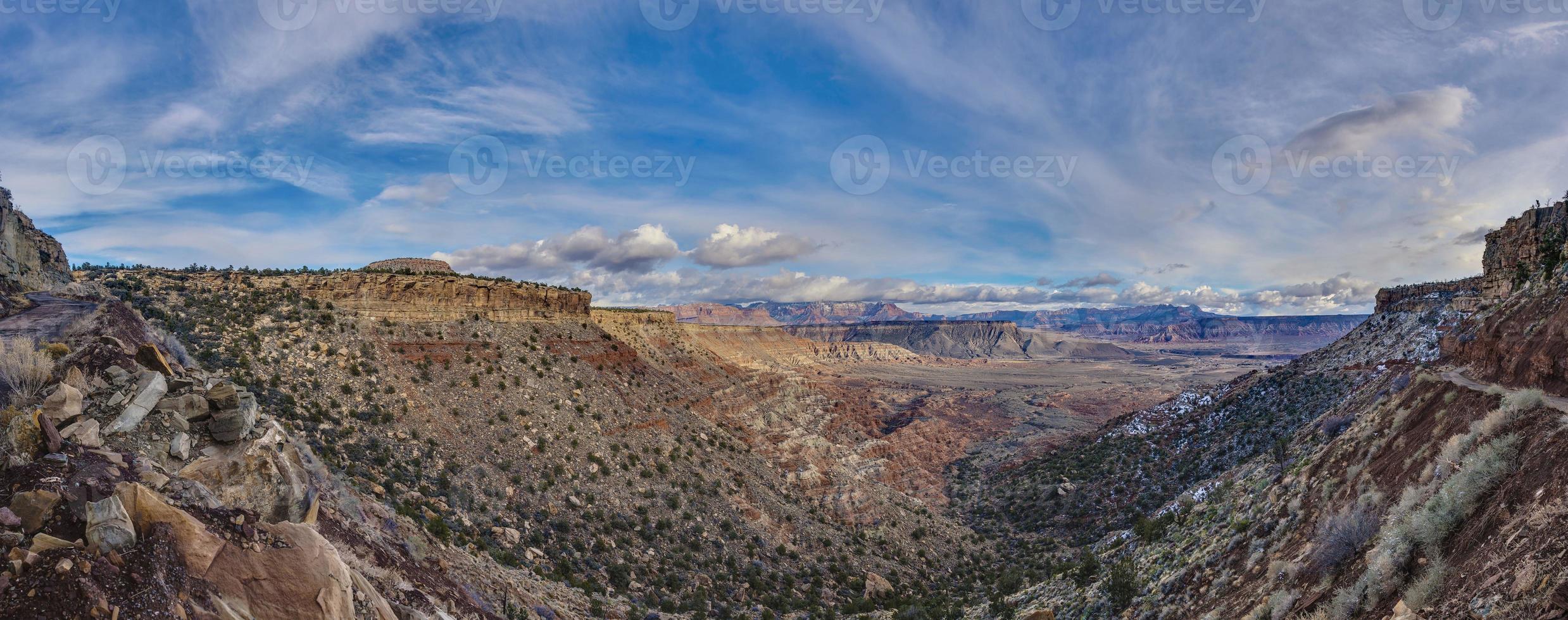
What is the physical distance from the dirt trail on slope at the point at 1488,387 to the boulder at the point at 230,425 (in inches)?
787

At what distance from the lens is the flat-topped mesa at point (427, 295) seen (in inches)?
1064

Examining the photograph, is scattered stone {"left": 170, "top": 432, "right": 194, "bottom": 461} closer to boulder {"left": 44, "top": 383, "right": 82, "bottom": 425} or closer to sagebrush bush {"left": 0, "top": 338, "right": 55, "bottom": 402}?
boulder {"left": 44, "top": 383, "right": 82, "bottom": 425}

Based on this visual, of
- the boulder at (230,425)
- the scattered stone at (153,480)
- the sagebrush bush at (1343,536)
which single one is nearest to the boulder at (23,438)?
the scattered stone at (153,480)

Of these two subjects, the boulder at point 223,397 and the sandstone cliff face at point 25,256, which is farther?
the sandstone cliff face at point 25,256

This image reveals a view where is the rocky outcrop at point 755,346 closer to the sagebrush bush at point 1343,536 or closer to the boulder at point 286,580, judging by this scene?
the boulder at point 286,580

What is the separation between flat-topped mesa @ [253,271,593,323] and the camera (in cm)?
2702

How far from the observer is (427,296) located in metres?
30.2

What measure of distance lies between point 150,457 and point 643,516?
18393 mm

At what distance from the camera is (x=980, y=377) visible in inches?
7402

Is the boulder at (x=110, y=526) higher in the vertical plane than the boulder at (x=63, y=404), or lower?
lower

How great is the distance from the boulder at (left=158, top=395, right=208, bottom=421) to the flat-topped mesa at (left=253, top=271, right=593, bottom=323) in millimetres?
21703

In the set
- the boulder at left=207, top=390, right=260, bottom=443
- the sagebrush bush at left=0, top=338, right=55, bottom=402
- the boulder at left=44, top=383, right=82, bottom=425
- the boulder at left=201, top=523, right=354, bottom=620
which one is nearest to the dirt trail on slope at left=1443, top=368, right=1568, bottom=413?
the boulder at left=201, top=523, right=354, bottom=620

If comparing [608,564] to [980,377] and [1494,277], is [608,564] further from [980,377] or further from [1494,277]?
[980,377]

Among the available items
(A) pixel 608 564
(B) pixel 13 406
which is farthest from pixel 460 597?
(A) pixel 608 564
